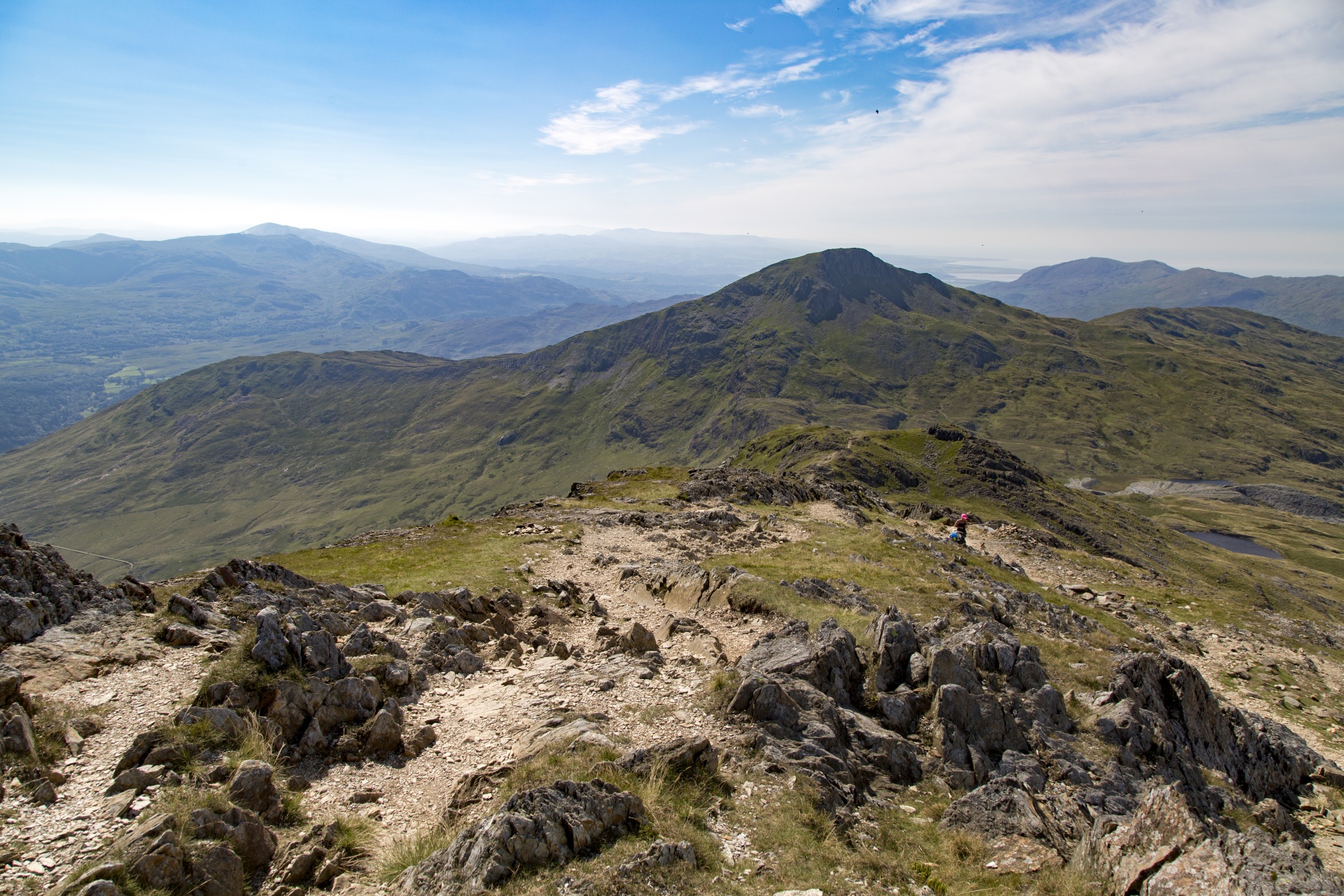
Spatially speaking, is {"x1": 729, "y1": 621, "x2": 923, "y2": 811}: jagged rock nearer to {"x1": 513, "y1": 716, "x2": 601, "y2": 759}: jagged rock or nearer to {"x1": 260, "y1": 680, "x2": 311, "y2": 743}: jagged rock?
{"x1": 513, "y1": 716, "x2": 601, "y2": 759}: jagged rock

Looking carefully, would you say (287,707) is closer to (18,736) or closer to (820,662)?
(18,736)

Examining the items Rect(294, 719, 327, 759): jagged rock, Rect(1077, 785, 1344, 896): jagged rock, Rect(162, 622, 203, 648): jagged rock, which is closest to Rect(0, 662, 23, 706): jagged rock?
Rect(162, 622, 203, 648): jagged rock

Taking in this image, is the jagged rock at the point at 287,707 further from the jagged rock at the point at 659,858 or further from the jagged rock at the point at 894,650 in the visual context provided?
the jagged rock at the point at 894,650

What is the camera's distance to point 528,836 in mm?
10633

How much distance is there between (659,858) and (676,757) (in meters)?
2.86

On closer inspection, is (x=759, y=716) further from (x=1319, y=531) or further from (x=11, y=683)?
(x=1319, y=531)

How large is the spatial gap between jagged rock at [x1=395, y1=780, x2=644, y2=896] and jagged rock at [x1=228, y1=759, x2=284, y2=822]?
11.9 ft

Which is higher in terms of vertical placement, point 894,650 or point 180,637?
point 180,637

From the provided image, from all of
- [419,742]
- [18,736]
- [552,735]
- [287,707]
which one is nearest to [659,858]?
[552,735]

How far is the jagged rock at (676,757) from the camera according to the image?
13305 mm

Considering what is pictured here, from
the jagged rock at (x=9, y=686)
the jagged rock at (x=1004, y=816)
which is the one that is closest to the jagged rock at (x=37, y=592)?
the jagged rock at (x=9, y=686)

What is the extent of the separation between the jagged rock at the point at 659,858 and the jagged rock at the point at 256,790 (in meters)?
7.26

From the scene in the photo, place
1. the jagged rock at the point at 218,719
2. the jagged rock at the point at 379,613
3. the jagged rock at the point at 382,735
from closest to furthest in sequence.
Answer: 1. the jagged rock at the point at 218,719
2. the jagged rock at the point at 382,735
3. the jagged rock at the point at 379,613

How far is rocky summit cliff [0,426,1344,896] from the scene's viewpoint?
416 inches
